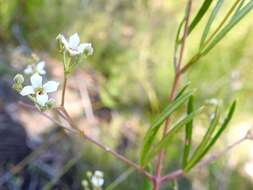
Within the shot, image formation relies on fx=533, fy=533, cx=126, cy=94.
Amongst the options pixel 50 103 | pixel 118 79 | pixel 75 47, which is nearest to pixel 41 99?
pixel 50 103

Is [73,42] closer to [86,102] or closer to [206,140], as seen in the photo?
[206,140]

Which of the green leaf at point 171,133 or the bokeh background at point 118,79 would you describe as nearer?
the green leaf at point 171,133

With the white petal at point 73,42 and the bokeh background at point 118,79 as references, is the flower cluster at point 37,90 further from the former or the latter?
the bokeh background at point 118,79

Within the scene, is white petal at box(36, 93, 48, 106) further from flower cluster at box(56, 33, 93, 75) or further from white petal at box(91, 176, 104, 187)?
white petal at box(91, 176, 104, 187)

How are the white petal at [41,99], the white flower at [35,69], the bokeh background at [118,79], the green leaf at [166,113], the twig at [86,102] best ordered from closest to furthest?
the white petal at [41,99]
the green leaf at [166,113]
the white flower at [35,69]
the bokeh background at [118,79]
the twig at [86,102]

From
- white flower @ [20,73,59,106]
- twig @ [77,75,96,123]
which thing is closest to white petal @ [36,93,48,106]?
white flower @ [20,73,59,106]

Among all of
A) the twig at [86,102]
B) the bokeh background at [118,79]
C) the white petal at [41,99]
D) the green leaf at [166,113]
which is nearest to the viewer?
the white petal at [41,99]

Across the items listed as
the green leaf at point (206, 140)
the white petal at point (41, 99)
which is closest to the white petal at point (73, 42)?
the white petal at point (41, 99)
